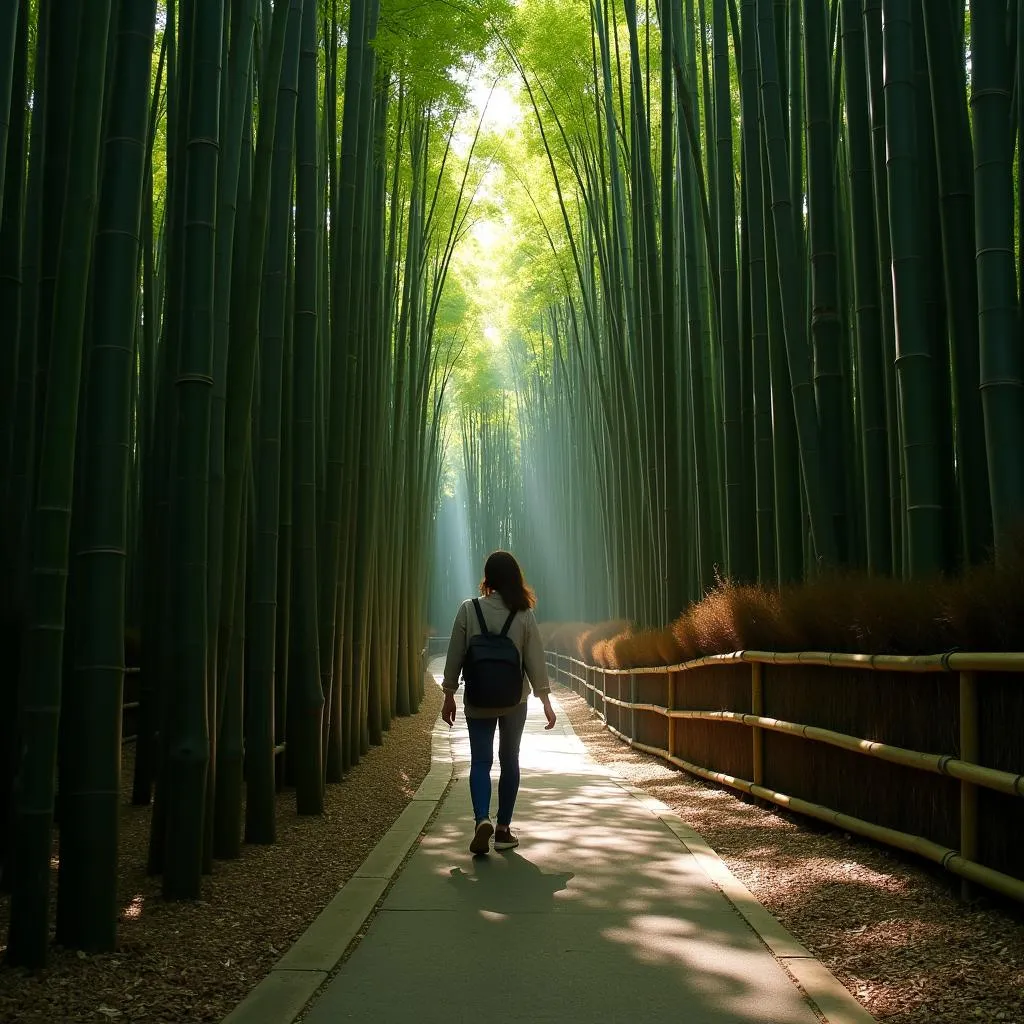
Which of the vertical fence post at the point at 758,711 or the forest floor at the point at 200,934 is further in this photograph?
the vertical fence post at the point at 758,711

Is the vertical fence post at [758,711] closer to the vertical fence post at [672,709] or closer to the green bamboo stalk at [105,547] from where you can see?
the vertical fence post at [672,709]

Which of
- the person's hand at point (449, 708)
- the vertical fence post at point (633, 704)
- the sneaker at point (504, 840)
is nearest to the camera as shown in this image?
the person's hand at point (449, 708)

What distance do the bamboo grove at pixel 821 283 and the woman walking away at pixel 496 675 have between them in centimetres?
125

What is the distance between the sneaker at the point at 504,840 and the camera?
143 inches

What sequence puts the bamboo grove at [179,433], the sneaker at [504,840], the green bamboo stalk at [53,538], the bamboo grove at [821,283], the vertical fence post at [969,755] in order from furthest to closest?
the sneaker at [504,840]
the bamboo grove at [821,283]
the vertical fence post at [969,755]
the bamboo grove at [179,433]
the green bamboo stalk at [53,538]

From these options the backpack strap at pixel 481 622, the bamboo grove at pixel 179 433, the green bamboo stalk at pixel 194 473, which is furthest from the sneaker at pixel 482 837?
the green bamboo stalk at pixel 194 473

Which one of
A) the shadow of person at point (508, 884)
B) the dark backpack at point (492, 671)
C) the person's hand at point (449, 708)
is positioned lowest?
the shadow of person at point (508, 884)

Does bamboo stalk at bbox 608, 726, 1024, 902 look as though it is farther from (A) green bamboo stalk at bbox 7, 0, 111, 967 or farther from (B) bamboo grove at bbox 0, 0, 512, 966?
(A) green bamboo stalk at bbox 7, 0, 111, 967

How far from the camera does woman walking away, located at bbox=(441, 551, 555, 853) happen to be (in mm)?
3514

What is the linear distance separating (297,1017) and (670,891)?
131cm

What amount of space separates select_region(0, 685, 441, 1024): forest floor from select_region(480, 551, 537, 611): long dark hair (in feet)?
3.15

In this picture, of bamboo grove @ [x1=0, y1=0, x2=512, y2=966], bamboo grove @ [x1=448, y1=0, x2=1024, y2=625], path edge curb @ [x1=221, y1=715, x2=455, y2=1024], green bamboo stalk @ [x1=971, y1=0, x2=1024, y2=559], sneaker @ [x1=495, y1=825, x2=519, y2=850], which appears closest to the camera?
path edge curb @ [x1=221, y1=715, x2=455, y2=1024]

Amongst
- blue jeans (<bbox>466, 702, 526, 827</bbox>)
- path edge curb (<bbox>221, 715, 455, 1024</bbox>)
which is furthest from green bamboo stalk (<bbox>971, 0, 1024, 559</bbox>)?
path edge curb (<bbox>221, 715, 455, 1024</bbox>)

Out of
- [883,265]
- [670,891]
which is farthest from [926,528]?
[670,891]
